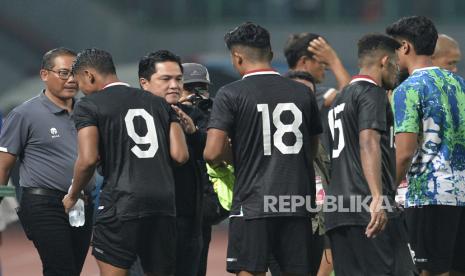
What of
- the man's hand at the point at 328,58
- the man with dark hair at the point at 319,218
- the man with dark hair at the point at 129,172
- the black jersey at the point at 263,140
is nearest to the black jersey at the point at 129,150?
the man with dark hair at the point at 129,172

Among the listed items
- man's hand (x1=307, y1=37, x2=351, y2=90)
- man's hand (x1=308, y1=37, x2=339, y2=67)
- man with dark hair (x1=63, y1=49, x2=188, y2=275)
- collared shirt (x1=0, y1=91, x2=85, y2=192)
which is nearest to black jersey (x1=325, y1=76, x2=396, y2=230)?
man with dark hair (x1=63, y1=49, x2=188, y2=275)

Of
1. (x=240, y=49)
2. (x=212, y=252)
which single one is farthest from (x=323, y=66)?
(x=212, y=252)

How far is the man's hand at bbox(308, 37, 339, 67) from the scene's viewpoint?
1007 cm

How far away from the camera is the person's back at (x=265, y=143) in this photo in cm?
805

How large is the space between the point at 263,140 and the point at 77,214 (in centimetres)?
168

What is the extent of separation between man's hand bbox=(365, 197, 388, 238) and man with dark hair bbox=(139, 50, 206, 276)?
1539mm

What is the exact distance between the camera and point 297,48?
1070 centimetres

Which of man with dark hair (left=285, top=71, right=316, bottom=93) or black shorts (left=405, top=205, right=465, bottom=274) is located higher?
man with dark hair (left=285, top=71, right=316, bottom=93)

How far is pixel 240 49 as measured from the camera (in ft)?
27.1

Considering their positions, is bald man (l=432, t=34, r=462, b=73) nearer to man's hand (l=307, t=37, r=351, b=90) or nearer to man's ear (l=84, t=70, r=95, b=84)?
man's hand (l=307, t=37, r=351, b=90)

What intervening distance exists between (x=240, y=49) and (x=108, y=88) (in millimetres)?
903

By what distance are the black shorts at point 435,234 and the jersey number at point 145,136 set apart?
5.84 feet

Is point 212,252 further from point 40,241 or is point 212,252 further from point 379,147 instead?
point 379,147

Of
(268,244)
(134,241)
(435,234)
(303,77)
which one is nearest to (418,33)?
(435,234)
